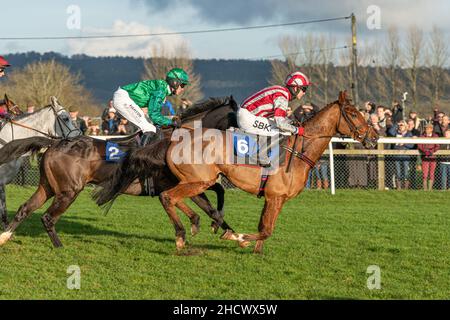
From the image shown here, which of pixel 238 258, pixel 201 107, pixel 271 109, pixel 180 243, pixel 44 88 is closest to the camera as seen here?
pixel 238 258

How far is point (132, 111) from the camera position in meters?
8.05

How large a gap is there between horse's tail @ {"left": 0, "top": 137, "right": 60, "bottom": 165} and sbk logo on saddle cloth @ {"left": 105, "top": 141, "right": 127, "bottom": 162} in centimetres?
65

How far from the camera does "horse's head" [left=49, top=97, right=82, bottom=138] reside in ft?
29.9

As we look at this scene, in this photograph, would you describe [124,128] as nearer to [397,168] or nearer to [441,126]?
[397,168]

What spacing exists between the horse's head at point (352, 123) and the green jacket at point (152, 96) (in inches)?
74.7

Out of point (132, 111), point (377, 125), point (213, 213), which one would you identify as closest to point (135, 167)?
point (132, 111)

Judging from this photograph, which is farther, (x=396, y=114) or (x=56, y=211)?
(x=396, y=114)

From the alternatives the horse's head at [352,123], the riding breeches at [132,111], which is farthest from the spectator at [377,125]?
the riding breeches at [132,111]

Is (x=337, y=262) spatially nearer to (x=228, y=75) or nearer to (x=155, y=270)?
(x=155, y=270)

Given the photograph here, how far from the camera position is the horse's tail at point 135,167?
7.46 m

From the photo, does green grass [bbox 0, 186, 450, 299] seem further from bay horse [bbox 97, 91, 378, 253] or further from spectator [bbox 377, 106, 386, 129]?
spectator [bbox 377, 106, 386, 129]

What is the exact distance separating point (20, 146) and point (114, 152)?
113 centimetres

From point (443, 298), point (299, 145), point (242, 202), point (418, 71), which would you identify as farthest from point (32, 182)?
point (418, 71)

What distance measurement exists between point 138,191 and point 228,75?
148 meters
